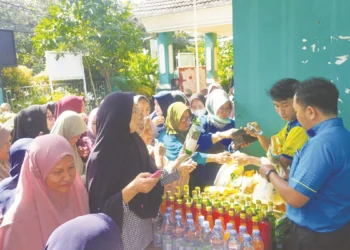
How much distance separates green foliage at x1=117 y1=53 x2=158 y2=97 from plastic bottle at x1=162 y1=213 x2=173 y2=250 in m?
9.99

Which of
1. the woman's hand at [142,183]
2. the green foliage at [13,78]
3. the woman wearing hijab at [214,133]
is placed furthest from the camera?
the green foliage at [13,78]

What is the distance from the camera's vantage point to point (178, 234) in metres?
2.08

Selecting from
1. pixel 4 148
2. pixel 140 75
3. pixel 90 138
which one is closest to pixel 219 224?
pixel 90 138

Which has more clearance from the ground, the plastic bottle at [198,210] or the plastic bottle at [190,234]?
the plastic bottle at [198,210]

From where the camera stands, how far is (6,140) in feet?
8.86

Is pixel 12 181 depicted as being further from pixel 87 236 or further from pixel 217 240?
pixel 217 240

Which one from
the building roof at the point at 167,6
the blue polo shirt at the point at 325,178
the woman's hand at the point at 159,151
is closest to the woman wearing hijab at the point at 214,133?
the woman's hand at the point at 159,151

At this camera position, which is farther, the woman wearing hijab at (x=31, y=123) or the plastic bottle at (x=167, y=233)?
the woman wearing hijab at (x=31, y=123)

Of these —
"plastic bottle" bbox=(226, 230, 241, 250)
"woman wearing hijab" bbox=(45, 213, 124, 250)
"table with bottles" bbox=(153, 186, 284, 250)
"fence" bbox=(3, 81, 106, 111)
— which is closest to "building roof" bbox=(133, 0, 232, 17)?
"fence" bbox=(3, 81, 106, 111)

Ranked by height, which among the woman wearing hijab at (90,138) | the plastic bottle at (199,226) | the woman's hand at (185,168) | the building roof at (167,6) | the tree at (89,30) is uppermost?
the building roof at (167,6)

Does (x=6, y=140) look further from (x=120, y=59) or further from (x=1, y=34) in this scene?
(x=120, y=59)

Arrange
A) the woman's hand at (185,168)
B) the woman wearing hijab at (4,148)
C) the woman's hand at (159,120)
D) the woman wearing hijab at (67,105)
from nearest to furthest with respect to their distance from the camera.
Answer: the woman's hand at (185,168)
the woman wearing hijab at (4,148)
the woman wearing hijab at (67,105)
the woman's hand at (159,120)

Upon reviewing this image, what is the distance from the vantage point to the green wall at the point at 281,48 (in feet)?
8.40

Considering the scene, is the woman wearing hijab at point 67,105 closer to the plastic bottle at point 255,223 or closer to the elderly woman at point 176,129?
the elderly woman at point 176,129
